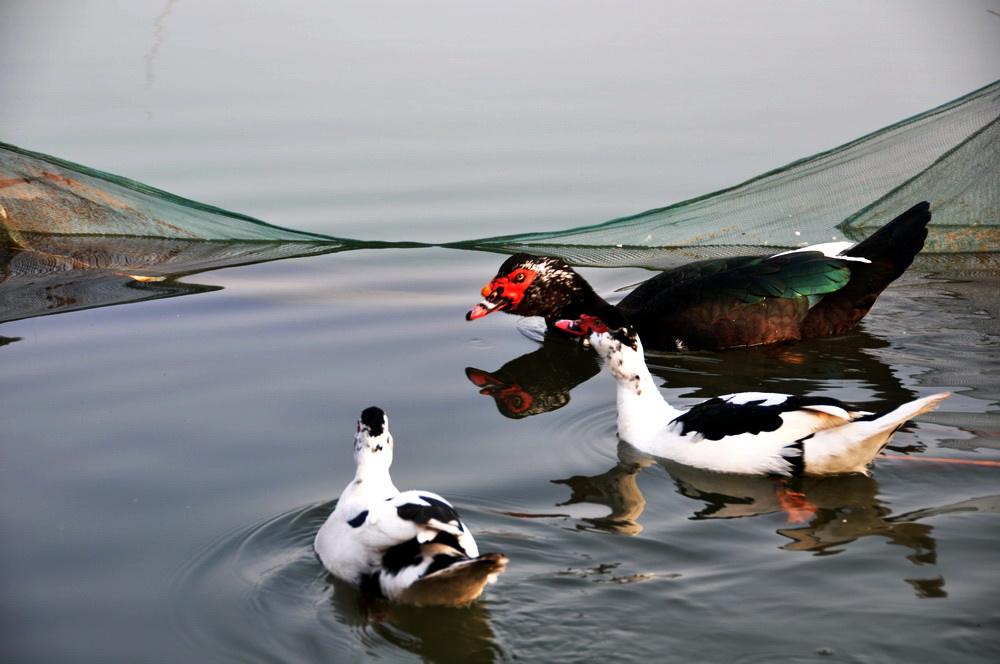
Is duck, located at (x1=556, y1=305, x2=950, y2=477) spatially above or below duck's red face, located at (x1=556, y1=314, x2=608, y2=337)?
below

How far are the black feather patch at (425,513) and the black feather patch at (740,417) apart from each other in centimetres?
194

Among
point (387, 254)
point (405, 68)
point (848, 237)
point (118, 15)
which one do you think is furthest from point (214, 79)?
point (848, 237)

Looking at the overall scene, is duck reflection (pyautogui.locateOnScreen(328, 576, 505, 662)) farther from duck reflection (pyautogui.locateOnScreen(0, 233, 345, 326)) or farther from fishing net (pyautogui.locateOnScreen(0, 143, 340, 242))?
fishing net (pyautogui.locateOnScreen(0, 143, 340, 242))

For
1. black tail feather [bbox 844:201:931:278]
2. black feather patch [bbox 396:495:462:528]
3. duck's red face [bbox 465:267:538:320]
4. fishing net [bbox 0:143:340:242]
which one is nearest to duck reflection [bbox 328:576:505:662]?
black feather patch [bbox 396:495:462:528]

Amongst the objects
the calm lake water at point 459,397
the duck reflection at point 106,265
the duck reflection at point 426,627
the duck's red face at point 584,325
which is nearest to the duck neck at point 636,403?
the calm lake water at point 459,397

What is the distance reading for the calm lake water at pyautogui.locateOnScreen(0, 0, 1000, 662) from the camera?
4.81 metres

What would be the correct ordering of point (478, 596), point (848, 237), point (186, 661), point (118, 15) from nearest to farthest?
point (186, 661)
point (478, 596)
point (848, 237)
point (118, 15)

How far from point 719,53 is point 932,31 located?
3.32 m

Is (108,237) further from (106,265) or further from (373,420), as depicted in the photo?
(373,420)

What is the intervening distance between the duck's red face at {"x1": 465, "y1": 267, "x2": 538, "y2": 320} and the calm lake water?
0.24 meters

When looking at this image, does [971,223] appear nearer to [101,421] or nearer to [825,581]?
[825,581]

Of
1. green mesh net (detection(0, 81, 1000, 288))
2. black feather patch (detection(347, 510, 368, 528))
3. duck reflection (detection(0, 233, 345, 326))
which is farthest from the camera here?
green mesh net (detection(0, 81, 1000, 288))

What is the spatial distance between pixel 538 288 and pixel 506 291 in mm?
281

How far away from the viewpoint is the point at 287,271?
10.6 m
